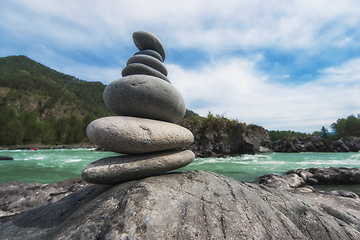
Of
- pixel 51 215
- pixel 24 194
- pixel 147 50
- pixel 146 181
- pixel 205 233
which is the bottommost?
pixel 24 194

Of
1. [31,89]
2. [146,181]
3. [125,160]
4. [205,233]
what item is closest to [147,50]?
[125,160]

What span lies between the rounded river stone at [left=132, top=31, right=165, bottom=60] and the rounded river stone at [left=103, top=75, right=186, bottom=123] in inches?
60.1

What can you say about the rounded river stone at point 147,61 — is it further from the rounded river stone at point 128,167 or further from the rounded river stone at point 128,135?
the rounded river stone at point 128,167

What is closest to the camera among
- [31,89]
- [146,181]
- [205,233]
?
[205,233]

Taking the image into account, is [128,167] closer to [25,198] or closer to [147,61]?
[147,61]

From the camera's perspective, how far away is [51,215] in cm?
268

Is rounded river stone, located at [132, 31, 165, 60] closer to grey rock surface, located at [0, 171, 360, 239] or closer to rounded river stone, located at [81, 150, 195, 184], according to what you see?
rounded river stone, located at [81, 150, 195, 184]

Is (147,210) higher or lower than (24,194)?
higher

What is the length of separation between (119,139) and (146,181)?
2.66ft

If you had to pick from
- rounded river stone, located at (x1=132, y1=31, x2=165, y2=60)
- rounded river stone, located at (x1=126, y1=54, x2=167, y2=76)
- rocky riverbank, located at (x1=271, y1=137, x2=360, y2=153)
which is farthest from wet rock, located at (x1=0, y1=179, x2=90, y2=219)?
rocky riverbank, located at (x1=271, y1=137, x2=360, y2=153)

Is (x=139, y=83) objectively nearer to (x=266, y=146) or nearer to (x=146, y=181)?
(x=146, y=181)

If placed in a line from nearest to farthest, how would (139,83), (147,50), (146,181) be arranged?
(146,181) < (139,83) < (147,50)

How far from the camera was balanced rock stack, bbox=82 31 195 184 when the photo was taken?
2.61m

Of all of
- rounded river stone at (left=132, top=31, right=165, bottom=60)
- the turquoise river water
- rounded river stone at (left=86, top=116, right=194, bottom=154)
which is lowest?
the turquoise river water
